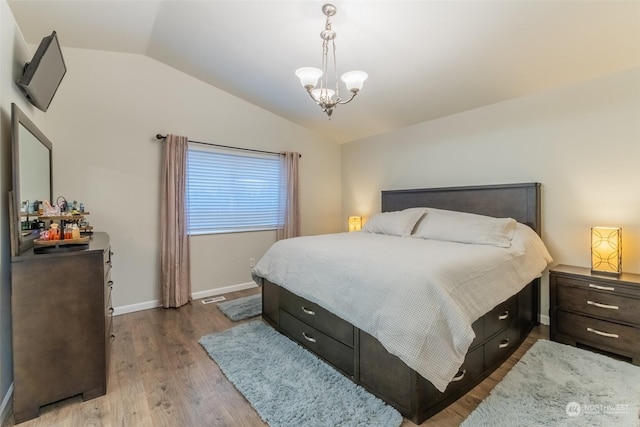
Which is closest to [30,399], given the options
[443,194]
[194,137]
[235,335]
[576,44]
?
[235,335]

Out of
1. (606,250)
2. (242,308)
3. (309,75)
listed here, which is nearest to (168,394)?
(242,308)

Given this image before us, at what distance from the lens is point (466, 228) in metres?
2.65

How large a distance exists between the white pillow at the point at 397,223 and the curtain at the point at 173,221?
2.24 meters

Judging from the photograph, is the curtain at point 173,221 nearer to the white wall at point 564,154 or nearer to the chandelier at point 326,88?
the chandelier at point 326,88

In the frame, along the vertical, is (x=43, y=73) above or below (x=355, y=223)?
above

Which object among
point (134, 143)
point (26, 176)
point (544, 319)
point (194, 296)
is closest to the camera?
point (26, 176)

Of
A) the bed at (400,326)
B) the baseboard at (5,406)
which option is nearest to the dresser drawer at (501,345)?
the bed at (400,326)

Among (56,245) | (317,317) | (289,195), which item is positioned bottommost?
(317,317)

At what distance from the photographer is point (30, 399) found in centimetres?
161

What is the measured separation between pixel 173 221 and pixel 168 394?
195cm

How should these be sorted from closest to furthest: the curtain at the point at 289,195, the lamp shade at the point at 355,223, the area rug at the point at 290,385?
the area rug at the point at 290,385 < the curtain at the point at 289,195 < the lamp shade at the point at 355,223

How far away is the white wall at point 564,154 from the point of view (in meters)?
2.36

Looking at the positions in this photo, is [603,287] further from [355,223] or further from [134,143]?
[134,143]

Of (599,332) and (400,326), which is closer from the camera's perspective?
(400,326)
